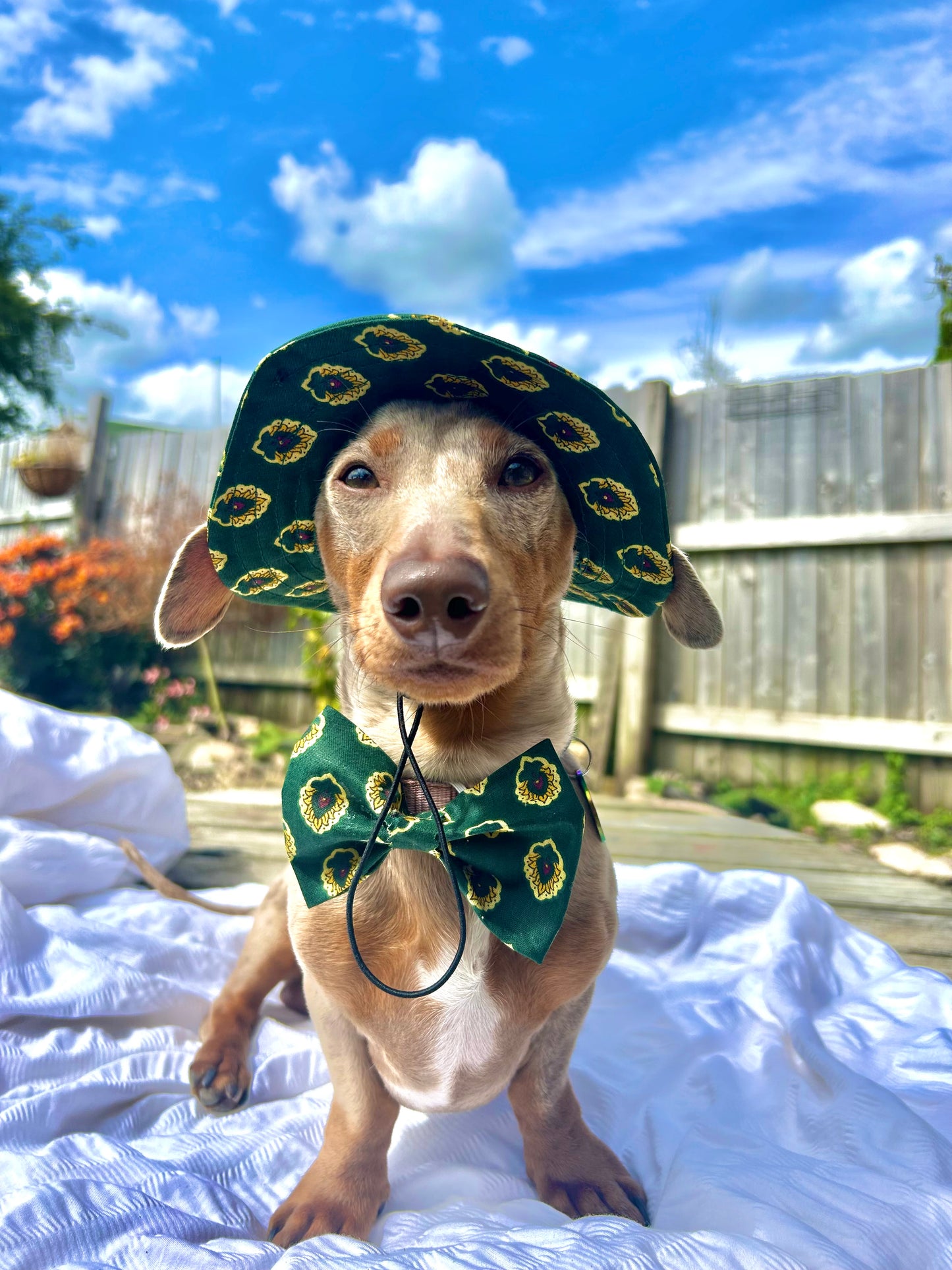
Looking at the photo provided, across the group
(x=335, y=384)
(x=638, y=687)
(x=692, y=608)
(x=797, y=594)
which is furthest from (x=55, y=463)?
(x=692, y=608)

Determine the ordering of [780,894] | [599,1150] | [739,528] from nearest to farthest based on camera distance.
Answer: [599,1150] < [780,894] < [739,528]

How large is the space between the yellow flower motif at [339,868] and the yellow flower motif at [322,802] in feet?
0.12

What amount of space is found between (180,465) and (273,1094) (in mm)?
6477

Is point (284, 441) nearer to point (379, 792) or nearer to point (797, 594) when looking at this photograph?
point (379, 792)

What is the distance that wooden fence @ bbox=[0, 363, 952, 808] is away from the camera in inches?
169

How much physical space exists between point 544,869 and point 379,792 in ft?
0.80

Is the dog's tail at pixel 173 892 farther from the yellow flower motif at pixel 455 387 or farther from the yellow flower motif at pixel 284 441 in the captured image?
the yellow flower motif at pixel 455 387

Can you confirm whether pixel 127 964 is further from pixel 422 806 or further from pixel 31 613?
pixel 31 613

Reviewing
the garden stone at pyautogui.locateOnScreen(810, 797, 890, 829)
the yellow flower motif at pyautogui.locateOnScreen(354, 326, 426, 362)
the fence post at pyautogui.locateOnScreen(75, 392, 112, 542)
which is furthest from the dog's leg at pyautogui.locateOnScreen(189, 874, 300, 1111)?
the fence post at pyautogui.locateOnScreen(75, 392, 112, 542)

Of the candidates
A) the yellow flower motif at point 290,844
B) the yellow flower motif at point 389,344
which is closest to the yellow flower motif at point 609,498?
the yellow flower motif at point 389,344

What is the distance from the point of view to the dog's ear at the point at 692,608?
131cm

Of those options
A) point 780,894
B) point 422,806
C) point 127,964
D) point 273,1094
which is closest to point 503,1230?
point 422,806

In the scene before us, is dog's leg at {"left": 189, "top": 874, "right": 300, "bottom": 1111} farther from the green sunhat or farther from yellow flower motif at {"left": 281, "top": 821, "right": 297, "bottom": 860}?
the green sunhat

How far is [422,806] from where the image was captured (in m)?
1.14
